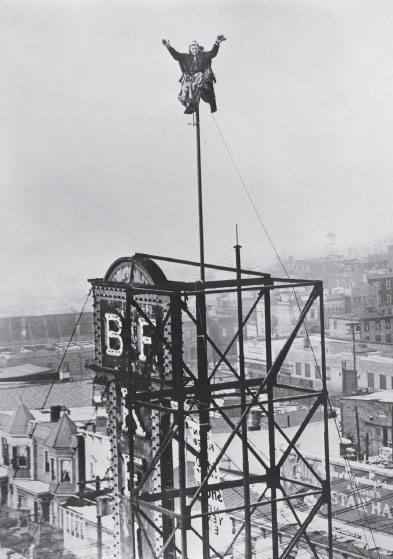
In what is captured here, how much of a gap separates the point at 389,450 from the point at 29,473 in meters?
23.4

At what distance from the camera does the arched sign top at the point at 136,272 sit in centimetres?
1580

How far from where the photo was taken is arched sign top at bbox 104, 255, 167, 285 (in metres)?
15.8

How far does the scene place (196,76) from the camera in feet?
53.0

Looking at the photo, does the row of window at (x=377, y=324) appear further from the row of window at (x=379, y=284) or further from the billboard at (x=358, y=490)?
the billboard at (x=358, y=490)

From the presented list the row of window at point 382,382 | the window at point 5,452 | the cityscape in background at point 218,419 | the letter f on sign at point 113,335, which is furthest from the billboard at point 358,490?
the letter f on sign at point 113,335

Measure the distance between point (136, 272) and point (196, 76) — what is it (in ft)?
11.4

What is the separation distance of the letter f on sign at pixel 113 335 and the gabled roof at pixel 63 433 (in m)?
41.2

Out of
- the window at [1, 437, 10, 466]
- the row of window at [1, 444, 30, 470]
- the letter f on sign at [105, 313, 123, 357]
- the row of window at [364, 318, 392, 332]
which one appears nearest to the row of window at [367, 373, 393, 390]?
the row of window at [364, 318, 392, 332]

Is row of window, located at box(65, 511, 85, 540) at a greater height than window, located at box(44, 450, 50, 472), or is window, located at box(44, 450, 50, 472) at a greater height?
window, located at box(44, 450, 50, 472)

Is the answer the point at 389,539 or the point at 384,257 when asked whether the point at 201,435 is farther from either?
the point at 384,257

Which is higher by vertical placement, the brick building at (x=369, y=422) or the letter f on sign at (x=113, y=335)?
the letter f on sign at (x=113, y=335)

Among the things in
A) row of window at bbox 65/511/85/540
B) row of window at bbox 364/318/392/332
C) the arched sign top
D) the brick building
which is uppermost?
the arched sign top

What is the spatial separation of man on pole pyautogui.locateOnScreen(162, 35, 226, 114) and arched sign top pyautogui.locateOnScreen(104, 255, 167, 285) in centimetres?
270

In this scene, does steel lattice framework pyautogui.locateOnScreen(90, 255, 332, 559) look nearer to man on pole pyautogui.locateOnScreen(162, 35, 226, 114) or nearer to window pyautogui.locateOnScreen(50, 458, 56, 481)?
man on pole pyautogui.locateOnScreen(162, 35, 226, 114)
